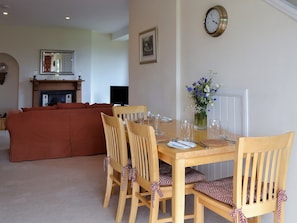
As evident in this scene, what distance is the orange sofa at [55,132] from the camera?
177 inches

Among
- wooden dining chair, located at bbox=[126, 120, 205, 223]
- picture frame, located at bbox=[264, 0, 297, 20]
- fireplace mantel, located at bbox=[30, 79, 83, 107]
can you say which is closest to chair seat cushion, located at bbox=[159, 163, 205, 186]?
wooden dining chair, located at bbox=[126, 120, 205, 223]

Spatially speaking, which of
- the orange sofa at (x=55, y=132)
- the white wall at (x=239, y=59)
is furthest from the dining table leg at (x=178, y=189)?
the orange sofa at (x=55, y=132)

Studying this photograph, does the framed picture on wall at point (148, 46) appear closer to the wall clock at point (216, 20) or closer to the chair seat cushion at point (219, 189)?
the wall clock at point (216, 20)

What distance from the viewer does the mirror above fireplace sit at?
8.41 meters

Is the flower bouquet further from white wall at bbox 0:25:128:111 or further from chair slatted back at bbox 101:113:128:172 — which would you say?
white wall at bbox 0:25:128:111

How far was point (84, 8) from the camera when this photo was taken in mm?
6320

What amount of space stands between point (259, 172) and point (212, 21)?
1895 mm

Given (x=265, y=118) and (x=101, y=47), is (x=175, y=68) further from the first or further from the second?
(x=101, y=47)

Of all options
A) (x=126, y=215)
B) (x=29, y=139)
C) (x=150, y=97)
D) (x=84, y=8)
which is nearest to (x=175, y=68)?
(x=150, y=97)

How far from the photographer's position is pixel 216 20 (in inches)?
117

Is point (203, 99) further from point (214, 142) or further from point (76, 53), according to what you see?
point (76, 53)

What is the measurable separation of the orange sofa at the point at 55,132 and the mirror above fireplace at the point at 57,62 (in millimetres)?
3885

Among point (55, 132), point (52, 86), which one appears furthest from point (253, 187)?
point (52, 86)

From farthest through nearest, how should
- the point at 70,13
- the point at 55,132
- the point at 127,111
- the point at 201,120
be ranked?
the point at 70,13 → the point at 55,132 → the point at 127,111 → the point at 201,120
